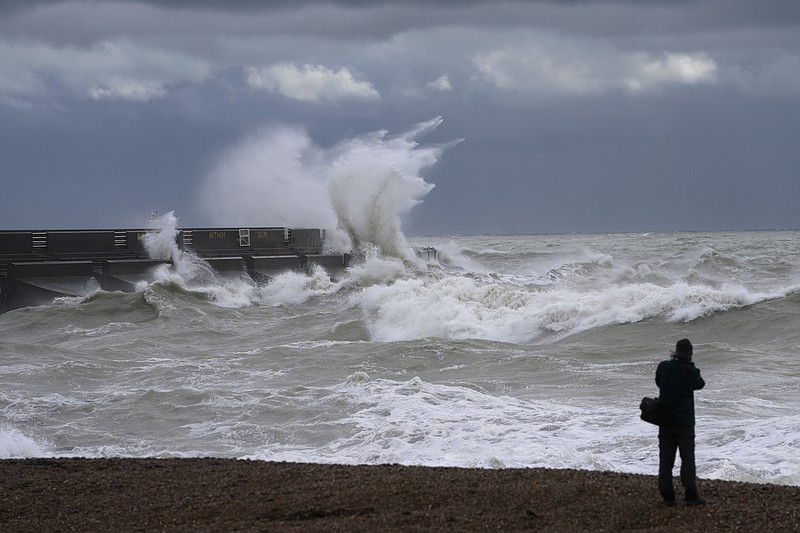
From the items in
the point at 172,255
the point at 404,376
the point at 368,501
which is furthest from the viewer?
the point at 172,255

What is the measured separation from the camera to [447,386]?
1238cm

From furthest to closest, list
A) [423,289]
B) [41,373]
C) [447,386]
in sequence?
[423,289], [41,373], [447,386]

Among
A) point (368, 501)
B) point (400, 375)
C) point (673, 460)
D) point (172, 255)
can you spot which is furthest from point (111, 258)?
point (673, 460)

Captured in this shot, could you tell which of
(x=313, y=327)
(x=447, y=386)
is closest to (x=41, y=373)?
(x=447, y=386)

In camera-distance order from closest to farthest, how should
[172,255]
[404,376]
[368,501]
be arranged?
[368,501], [404,376], [172,255]

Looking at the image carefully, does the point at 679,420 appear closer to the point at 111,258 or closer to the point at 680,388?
the point at 680,388

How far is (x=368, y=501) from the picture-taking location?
20.2 feet

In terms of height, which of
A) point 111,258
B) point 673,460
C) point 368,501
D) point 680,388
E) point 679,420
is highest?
point 111,258

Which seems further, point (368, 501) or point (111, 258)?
point (111, 258)

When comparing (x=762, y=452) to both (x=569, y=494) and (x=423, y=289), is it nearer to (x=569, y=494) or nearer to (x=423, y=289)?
(x=569, y=494)

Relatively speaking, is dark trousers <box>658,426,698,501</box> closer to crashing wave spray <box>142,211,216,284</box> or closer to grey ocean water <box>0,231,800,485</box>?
grey ocean water <box>0,231,800,485</box>

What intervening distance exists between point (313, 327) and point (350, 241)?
16612mm

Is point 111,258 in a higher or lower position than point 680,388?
higher

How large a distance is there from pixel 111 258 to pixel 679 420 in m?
26.5
